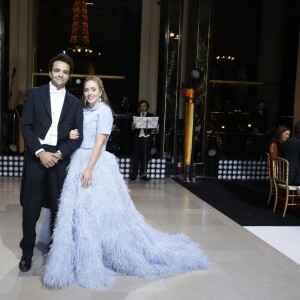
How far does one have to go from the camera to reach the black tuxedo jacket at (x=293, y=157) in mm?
5551

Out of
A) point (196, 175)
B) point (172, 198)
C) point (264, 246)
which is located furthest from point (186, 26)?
point (264, 246)

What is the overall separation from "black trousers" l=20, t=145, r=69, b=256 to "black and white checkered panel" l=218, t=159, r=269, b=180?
18.5 ft

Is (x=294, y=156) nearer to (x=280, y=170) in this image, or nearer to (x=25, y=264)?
(x=280, y=170)

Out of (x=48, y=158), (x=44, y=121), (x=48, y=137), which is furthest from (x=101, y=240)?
(x=44, y=121)

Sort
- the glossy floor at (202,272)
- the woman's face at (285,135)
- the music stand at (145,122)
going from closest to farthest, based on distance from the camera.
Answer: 1. the glossy floor at (202,272)
2. the woman's face at (285,135)
3. the music stand at (145,122)

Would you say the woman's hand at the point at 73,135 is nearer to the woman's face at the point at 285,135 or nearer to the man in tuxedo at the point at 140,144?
the woman's face at the point at 285,135

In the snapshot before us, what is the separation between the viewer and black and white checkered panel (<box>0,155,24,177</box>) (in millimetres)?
7727

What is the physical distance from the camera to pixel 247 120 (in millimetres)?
11688

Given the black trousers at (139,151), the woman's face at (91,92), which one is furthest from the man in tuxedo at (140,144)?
the woman's face at (91,92)

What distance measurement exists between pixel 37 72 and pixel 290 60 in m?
6.13

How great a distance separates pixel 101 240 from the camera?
3227mm

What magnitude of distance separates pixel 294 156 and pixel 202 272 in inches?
104

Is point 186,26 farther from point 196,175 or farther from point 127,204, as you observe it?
point 127,204

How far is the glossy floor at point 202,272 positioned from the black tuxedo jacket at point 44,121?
2.99 feet
